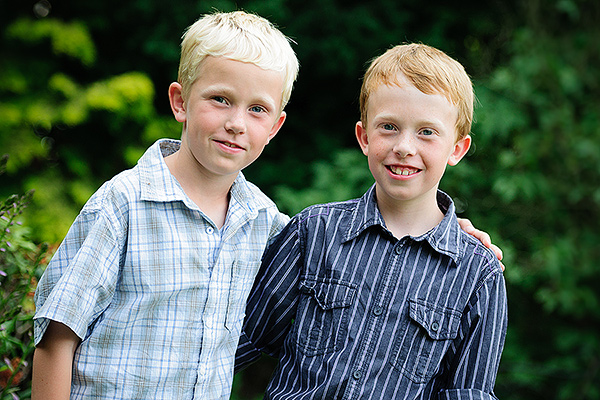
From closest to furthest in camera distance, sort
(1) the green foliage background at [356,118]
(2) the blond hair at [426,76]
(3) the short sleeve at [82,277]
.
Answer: (3) the short sleeve at [82,277] < (2) the blond hair at [426,76] < (1) the green foliage background at [356,118]

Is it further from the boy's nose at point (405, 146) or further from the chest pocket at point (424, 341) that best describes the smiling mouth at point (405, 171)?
the chest pocket at point (424, 341)

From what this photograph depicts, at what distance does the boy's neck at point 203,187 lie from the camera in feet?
5.53

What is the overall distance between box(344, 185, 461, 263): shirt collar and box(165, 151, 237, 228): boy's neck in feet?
1.25

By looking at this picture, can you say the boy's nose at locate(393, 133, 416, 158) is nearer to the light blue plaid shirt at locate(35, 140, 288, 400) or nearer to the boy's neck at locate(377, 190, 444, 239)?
the boy's neck at locate(377, 190, 444, 239)

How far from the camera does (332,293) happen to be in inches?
68.3

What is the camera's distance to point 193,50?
65.4 inches

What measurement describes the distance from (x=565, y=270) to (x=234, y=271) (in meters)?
3.12

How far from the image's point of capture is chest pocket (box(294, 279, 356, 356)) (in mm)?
1700

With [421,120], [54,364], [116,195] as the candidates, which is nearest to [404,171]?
[421,120]

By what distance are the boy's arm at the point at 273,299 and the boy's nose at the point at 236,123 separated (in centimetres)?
40

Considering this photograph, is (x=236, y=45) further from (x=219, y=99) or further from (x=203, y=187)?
(x=203, y=187)

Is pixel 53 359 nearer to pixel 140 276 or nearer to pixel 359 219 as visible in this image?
pixel 140 276

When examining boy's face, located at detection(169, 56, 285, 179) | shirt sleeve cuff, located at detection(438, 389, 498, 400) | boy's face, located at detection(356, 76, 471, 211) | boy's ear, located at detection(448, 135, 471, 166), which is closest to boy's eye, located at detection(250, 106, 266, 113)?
boy's face, located at detection(169, 56, 285, 179)

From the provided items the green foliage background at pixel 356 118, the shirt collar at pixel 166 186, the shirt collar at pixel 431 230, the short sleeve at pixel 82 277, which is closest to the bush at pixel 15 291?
the short sleeve at pixel 82 277
